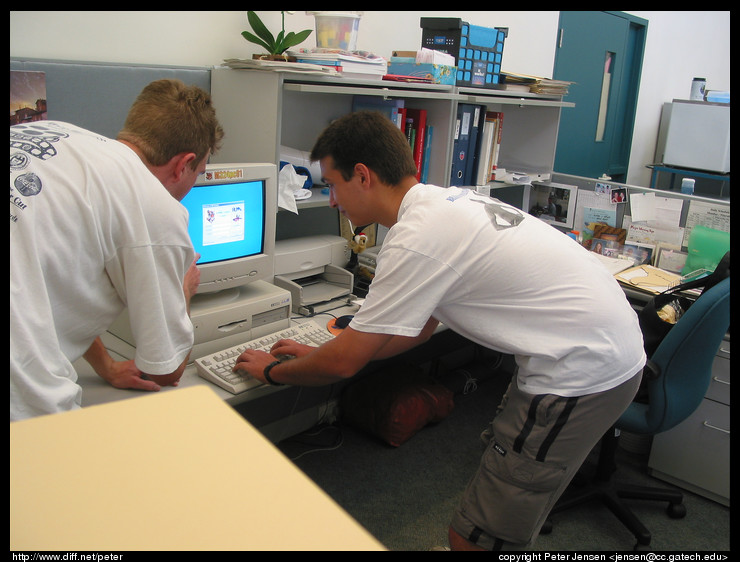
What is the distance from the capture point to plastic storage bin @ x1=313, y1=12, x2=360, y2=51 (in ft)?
7.58

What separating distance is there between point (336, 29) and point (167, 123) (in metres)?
1.16

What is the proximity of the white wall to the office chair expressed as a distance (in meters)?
1.76

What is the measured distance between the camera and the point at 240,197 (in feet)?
6.44

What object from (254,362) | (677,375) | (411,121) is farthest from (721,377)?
(254,362)

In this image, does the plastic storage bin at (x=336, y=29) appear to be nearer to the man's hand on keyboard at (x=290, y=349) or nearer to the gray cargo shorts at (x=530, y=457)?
the man's hand on keyboard at (x=290, y=349)

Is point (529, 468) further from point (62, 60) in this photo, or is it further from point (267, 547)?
point (62, 60)

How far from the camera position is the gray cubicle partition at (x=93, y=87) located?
6.07 ft

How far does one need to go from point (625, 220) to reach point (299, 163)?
1.64m

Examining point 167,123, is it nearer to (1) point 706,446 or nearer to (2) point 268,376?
(2) point 268,376

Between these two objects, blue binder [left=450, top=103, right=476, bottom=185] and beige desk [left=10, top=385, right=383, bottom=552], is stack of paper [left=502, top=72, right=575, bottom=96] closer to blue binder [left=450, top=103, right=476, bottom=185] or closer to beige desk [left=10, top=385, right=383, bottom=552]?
blue binder [left=450, top=103, right=476, bottom=185]

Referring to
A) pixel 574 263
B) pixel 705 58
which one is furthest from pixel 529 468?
pixel 705 58

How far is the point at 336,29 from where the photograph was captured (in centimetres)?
233

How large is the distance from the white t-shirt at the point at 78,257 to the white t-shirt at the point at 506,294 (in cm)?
46

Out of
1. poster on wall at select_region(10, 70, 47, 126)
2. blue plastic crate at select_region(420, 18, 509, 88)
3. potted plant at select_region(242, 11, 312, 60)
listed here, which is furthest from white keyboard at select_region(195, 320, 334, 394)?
blue plastic crate at select_region(420, 18, 509, 88)
